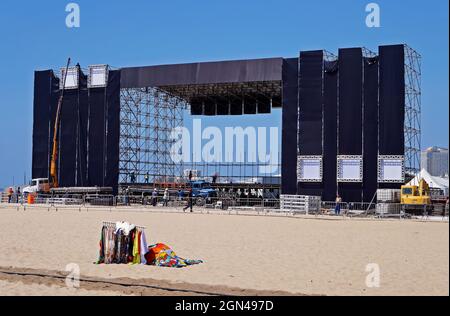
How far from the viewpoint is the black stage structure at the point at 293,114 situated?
1682 inches

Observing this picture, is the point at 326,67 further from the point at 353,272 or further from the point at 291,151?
the point at 353,272

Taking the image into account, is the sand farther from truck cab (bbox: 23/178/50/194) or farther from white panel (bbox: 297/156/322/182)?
truck cab (bbox: 23/178/50/194)

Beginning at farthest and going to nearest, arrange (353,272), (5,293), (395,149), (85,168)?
(85,168) → (395,149) → (353,272) → (5,293)

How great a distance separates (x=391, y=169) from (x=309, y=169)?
598cm

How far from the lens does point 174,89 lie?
181 ft

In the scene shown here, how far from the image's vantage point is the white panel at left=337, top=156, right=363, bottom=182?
42875 mm

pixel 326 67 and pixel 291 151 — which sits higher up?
pixel 326 67

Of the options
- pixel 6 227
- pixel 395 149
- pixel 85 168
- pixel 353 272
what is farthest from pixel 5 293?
pixel 85 168

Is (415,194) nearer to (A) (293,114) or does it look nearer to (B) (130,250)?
(A) (293,114)

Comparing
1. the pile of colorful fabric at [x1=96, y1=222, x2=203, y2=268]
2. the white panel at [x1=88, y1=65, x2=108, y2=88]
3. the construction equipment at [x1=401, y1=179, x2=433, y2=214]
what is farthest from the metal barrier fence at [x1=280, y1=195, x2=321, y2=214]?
the pile of colorful fabric at [x1=96, y1=222, x2=203, y2=268]

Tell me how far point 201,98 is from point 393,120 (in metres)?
22.8

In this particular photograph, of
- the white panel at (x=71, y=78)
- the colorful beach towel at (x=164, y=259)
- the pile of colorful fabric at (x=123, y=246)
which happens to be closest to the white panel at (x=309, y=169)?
the white panel at (x=71, y=78)

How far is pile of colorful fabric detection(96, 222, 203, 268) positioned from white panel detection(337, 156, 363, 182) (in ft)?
99.1
